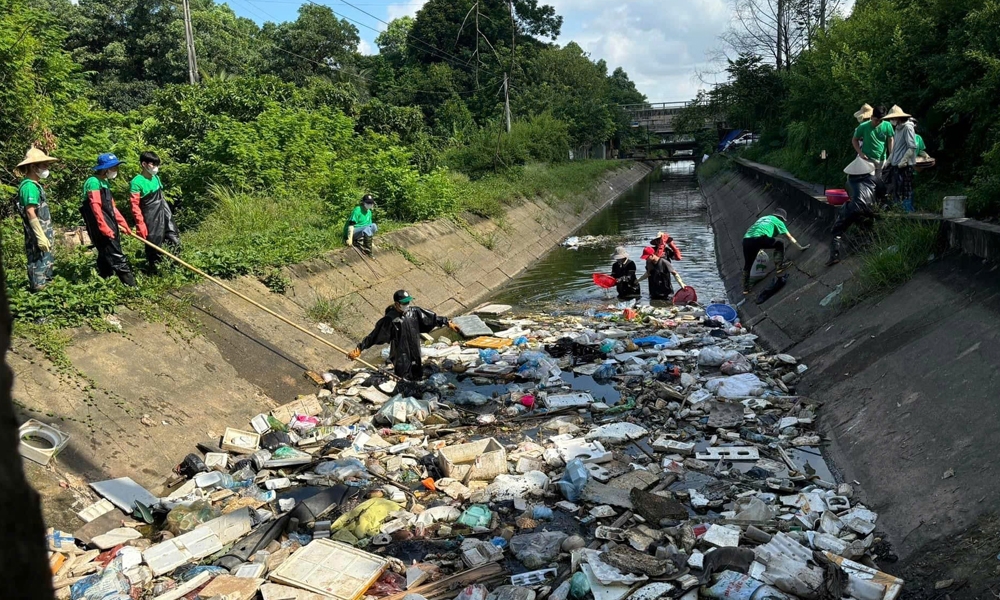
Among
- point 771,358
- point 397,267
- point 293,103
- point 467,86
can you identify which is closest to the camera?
point 771,358

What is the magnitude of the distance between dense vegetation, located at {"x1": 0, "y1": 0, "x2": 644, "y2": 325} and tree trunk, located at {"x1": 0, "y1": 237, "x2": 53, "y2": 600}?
6966 millimetres

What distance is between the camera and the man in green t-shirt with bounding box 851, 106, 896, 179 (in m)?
10.5

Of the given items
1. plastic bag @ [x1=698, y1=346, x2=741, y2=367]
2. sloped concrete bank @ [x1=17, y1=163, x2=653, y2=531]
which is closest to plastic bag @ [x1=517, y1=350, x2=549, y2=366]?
plastic bag @ [x1=698, y1=346, x2=741, y2=367]

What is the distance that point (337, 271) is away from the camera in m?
12.5

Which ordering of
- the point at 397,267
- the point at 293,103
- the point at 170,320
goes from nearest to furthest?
1. the point at 170,320
2. the point at 397,267
3. the point at 293,103

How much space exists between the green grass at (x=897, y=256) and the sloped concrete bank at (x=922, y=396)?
0.24 m

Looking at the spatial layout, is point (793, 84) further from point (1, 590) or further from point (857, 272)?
point (1, 590)

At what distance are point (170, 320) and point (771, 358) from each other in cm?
747

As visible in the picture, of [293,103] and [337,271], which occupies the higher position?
[293,103]

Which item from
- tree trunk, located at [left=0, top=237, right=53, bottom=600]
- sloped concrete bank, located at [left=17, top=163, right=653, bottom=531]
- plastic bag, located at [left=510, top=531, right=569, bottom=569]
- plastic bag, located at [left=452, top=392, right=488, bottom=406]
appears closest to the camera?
tree trunk, located at [left=0, top=237, right=53, bottom=600]

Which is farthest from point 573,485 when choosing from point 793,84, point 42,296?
point 793,84

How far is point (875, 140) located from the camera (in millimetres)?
10539

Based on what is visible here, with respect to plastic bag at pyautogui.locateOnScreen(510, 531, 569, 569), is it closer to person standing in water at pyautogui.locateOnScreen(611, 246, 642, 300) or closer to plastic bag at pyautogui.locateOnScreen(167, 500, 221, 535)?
plastic bag at pyautogui.locateOnScreen(167, 500, 221, 535)

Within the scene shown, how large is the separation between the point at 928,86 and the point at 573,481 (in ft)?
34.9
